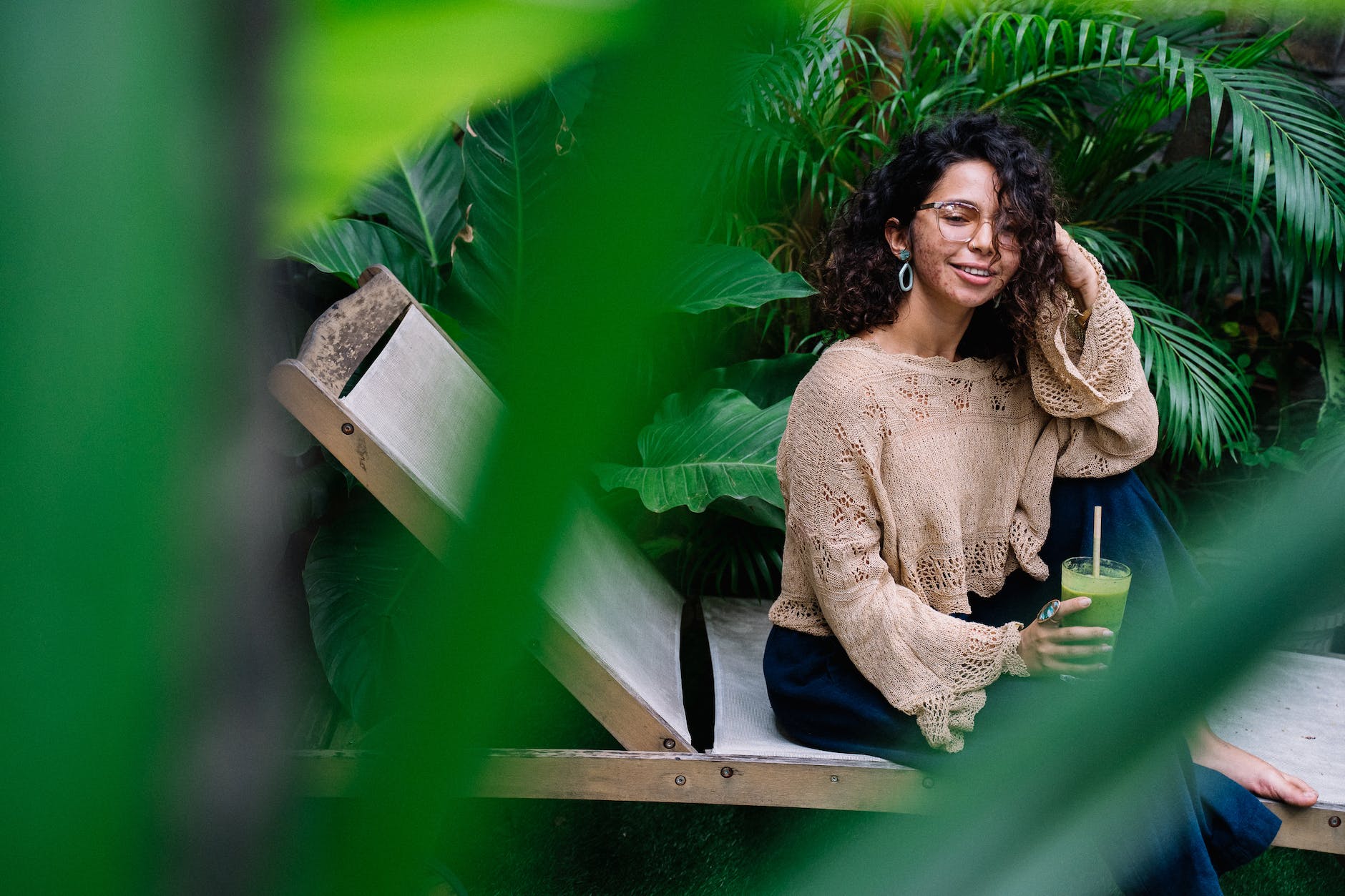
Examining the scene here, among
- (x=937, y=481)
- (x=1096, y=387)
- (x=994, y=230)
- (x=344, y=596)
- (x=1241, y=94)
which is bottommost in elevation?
(x=344, y=596)

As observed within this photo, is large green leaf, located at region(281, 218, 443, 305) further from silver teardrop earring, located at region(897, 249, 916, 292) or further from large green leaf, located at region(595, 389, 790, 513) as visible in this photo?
silver teardrop earring, located at region(897, 249, 916, 292)

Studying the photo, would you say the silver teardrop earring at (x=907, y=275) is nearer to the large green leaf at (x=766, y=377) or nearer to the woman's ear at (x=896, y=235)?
the woman's ear at (x=896, y=235)

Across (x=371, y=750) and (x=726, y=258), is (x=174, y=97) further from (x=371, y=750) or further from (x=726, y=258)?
(x=726, y=258)

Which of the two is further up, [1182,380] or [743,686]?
[1182,380]

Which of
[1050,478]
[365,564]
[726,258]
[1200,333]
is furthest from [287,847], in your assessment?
[1200,333]

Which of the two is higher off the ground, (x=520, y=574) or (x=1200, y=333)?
(x=520, y=574)

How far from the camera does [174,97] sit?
0.10m

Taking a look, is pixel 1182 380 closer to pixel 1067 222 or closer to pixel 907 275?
pixel 1067 222

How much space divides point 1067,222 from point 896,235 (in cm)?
106

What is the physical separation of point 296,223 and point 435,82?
0.02m

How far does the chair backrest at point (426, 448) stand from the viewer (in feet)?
4.62

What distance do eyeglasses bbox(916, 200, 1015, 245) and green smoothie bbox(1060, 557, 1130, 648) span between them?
0.49 m

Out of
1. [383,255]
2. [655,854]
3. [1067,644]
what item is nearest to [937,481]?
[1067,644]

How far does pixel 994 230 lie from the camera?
163cm
